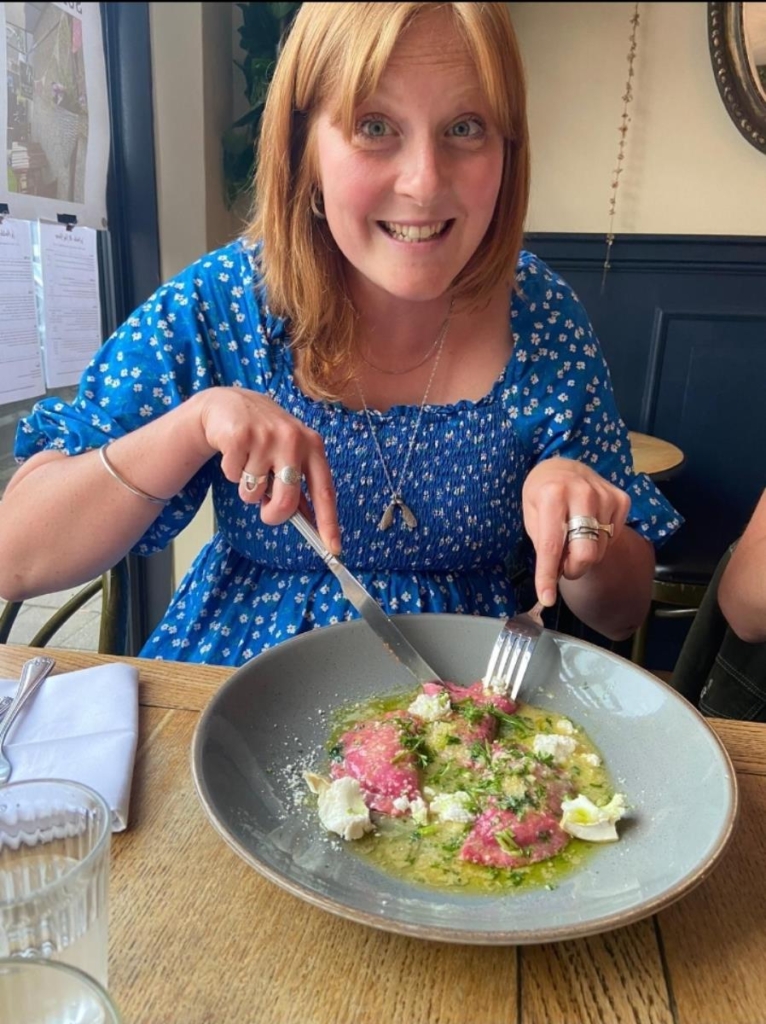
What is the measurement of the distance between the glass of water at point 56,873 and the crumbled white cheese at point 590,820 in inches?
13.8

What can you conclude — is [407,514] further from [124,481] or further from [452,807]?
[452,807]

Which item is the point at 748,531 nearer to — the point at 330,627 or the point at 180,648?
the point at 330,627

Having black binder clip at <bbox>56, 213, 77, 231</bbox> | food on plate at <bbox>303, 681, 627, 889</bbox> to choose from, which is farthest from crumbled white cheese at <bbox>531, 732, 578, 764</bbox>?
black binder clip at <bbox>56, 213, 77, 231</bbox>

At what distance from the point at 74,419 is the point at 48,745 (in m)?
0.50

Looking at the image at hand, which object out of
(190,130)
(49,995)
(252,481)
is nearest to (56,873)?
(49,995)

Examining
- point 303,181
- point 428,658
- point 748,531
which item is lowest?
point 428,658

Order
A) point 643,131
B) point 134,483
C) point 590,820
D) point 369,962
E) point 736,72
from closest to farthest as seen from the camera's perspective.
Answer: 1. point 369,962
2. point 590,820
3. point 134,483
4. point 736,72
5. point 643,131

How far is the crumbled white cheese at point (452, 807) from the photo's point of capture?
2.06 ft

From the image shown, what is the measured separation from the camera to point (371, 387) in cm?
116

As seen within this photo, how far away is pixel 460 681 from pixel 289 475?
0.98 feet

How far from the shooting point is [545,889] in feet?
1.87

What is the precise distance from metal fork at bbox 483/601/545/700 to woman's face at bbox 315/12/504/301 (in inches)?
18.0

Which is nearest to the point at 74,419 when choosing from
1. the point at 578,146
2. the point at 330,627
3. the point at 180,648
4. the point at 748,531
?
the point at 180,648

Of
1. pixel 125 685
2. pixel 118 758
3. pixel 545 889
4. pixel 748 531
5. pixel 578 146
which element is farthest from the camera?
pixel 578 146
